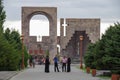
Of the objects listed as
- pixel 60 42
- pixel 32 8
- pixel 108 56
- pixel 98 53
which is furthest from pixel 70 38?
pixel 108 56

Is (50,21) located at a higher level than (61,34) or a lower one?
higher

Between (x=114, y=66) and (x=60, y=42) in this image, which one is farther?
(x=60, y=42)

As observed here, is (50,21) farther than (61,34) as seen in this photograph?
No

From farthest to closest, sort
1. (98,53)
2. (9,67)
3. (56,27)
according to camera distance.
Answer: (56,27)
(9,67)
(98,53)

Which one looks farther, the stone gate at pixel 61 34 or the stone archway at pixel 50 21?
the stone gate at pixel 61 34

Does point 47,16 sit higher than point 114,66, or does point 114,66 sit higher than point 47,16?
point 47,16

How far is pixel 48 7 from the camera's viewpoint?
9725cm

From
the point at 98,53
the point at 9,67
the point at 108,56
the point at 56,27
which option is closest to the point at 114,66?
the point at 108,56

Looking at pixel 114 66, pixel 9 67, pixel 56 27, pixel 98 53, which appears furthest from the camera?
pixel 56 27

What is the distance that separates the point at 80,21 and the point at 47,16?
7358mm

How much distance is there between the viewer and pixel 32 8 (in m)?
97.4

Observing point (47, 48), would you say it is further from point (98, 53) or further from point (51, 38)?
point (98, 53)

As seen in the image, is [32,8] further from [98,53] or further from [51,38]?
[98,53]

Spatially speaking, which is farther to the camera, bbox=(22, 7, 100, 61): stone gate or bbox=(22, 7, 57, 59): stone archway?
bbox=(22, 7, 100, 61): stone gate
